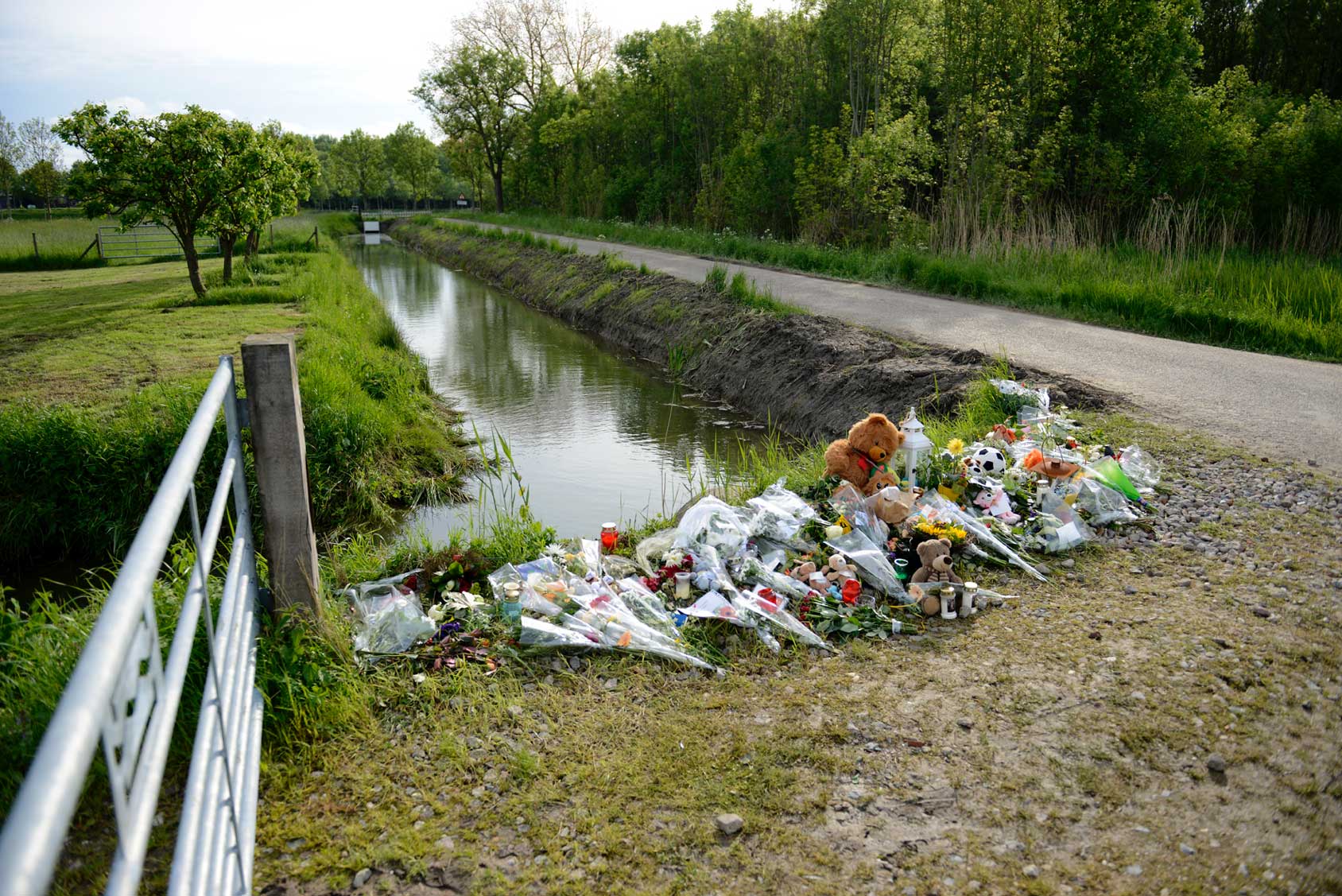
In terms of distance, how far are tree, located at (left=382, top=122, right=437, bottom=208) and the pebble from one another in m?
78.0

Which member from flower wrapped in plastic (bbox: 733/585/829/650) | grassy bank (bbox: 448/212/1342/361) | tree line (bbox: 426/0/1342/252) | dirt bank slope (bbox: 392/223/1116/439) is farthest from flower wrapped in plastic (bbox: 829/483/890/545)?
tree line (bbox: 426/0/1342/252)

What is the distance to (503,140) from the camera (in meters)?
49.3

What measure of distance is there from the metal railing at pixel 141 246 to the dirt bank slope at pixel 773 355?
45.3ft

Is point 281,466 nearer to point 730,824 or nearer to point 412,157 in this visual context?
point 730,824

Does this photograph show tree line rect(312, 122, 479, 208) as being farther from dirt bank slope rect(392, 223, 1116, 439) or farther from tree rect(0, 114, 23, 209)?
dirt bank slope rect(392, 223, 1116, 439)

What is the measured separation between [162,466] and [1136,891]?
699cm

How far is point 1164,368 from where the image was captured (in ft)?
27.0

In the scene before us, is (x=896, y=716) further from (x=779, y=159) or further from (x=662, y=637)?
(x=779, y=159)

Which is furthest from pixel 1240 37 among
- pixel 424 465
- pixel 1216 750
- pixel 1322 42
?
pixel 1216 750

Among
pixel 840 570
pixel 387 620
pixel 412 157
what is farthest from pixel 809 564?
pixel 412 157

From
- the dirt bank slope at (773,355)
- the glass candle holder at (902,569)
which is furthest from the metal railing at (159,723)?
the dirt bank slope at (773,355)

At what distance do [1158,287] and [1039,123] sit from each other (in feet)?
24.9

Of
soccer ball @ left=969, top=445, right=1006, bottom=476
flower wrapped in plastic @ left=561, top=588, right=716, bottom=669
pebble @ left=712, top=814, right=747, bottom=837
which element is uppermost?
soccer ball @ left=969, top=445, right=1006, bottom=476

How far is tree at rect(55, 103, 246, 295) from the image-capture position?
13.6 meters
